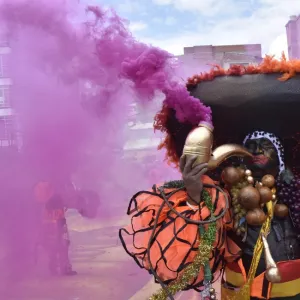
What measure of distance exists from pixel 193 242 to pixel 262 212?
33 centimetres

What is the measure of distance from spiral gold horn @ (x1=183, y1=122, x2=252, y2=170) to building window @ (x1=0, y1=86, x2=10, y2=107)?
1540 mm

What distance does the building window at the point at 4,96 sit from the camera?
2793mm

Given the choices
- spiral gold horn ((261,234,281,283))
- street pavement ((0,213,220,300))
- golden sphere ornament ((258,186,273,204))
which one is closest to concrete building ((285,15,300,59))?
street pavement ((0,213,220,300))

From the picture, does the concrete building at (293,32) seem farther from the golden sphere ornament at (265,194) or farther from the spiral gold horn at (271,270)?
the spiral gold horn at (271,270)

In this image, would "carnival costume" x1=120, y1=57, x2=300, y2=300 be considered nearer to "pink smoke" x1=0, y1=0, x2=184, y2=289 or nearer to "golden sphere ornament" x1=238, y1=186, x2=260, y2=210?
"golden sphere ornament" x1=238, y1=186, x2=260, y2=210

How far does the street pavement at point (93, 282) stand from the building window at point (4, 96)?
1.22 m

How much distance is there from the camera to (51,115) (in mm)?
2697

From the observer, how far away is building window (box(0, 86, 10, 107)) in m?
2.79

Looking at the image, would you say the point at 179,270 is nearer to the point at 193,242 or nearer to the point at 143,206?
the point at 193,242

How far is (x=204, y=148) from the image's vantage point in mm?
1635

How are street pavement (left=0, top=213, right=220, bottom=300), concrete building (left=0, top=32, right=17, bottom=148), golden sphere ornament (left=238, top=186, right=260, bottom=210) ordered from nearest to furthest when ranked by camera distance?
1. golden sphere ornament (left=238, top=186, right=260, bottom=210)
2. concrete building (left=0, top=32, right=17, bottom=148)
3. street pavement (left=0, top=213, right=220, bottom=300)

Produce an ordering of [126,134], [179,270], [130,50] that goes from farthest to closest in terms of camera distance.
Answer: [126,134] → [130,50] → [179,270]

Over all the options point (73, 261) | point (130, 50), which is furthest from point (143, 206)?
point (73, 261)

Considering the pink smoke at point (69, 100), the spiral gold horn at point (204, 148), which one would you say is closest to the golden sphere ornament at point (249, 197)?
the spiral gold horn at point (204, 148)
